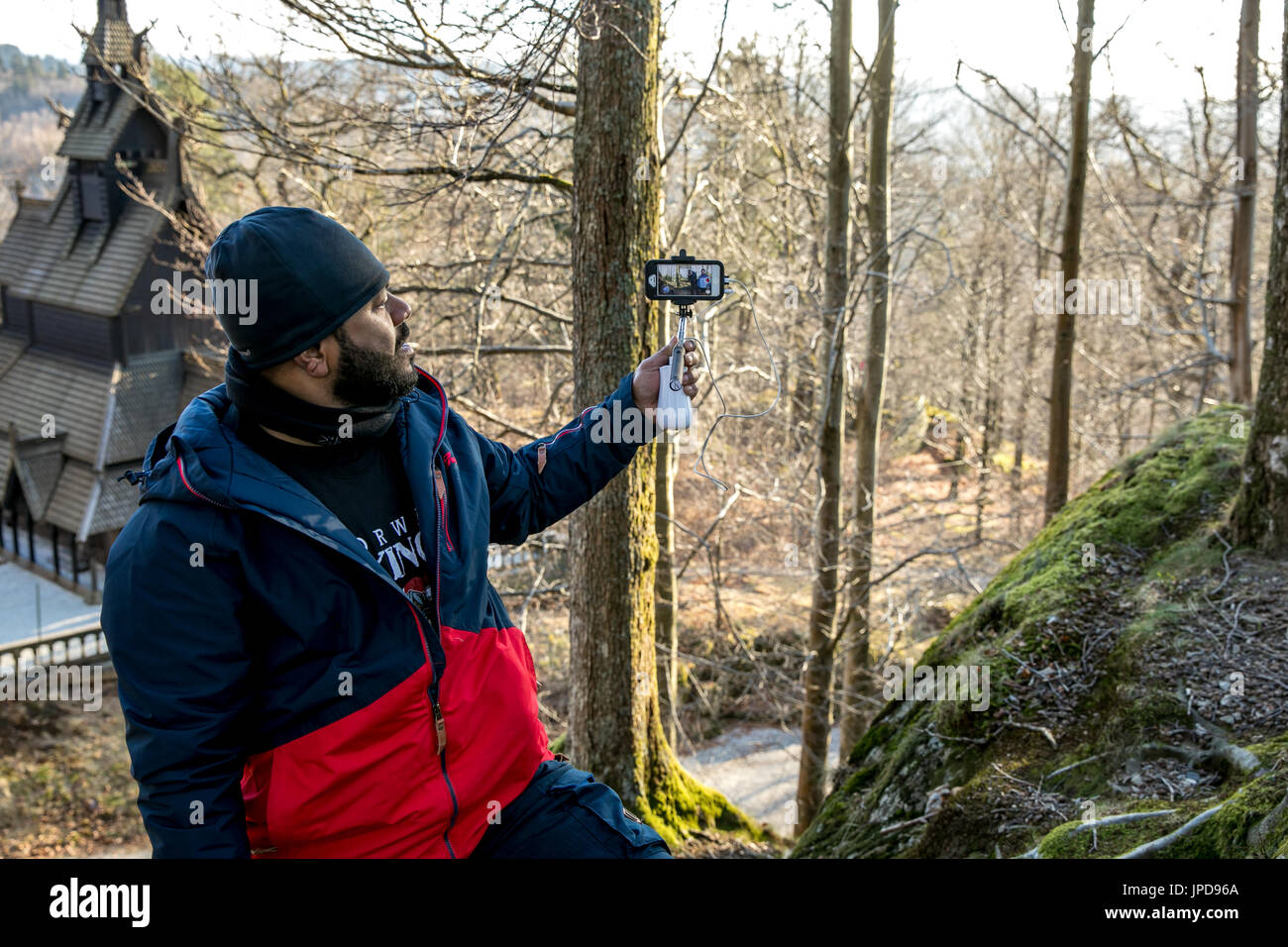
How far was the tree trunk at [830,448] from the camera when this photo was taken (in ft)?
30.6

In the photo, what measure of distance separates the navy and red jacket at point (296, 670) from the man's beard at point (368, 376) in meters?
0.12

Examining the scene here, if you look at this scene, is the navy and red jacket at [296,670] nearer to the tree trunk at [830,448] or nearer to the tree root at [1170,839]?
the tree root at [1170,839]

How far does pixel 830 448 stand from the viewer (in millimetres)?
9672

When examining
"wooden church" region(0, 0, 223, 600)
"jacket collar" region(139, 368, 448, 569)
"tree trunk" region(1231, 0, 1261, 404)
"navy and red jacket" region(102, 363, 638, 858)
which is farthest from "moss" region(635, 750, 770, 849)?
"wooden church" region(0, 0, 223, 600)

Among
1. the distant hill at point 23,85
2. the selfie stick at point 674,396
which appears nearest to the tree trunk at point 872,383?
the selfie stick at point 674,396

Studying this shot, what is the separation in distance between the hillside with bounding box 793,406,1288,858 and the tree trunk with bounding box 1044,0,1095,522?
161 inches

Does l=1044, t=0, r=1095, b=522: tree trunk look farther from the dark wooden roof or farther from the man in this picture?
the dark wooden roof

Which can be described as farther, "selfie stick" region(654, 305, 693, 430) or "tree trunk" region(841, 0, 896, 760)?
"tree trunk" region(841, 0, 896, 760)

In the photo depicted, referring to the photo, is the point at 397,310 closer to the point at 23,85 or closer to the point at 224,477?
the point at 224,477

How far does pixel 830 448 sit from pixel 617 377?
4549 millimetres

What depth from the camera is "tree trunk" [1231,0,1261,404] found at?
11.4m

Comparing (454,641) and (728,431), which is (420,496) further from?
(728,431)
